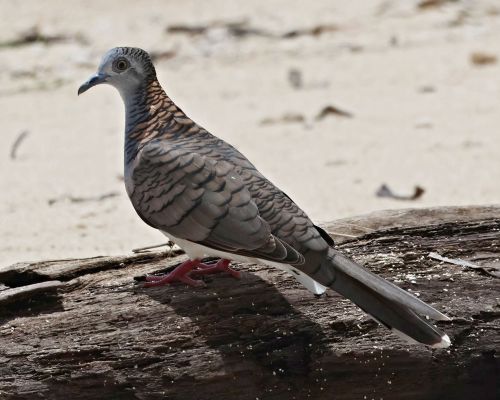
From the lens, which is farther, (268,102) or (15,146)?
(268,102)

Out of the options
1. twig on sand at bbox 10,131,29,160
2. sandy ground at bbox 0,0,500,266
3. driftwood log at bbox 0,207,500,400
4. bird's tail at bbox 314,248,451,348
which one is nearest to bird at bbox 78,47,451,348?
bird's tail at bbox 314,248,451,348

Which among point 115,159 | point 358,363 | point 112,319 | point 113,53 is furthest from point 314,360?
point 115,159

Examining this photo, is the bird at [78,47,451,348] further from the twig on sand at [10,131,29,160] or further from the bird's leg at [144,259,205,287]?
the twig on sand at [10,131,29,160]

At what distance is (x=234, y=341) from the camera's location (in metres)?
4.17

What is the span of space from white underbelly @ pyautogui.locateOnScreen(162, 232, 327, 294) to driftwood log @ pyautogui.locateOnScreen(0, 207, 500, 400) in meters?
0.10

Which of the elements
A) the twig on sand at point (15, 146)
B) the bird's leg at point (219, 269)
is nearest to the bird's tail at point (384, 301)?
the bird's leg at point (219, 269)

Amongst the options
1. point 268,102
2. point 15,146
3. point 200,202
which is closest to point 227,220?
point 200,202

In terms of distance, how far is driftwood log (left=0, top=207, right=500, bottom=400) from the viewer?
4133 millimetres

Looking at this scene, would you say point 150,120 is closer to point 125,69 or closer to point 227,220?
point 125,69

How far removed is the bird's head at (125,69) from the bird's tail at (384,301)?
55.9 inches

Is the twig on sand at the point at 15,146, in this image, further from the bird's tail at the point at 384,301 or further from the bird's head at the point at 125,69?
the bird's tail at the point at 384,301

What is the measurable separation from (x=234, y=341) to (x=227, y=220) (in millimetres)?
446

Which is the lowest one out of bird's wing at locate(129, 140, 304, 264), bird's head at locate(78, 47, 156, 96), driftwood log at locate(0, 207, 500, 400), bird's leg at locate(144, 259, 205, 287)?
driftwood log at locate(0, 207, 500, 400)

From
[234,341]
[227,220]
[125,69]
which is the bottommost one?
[234,341]
